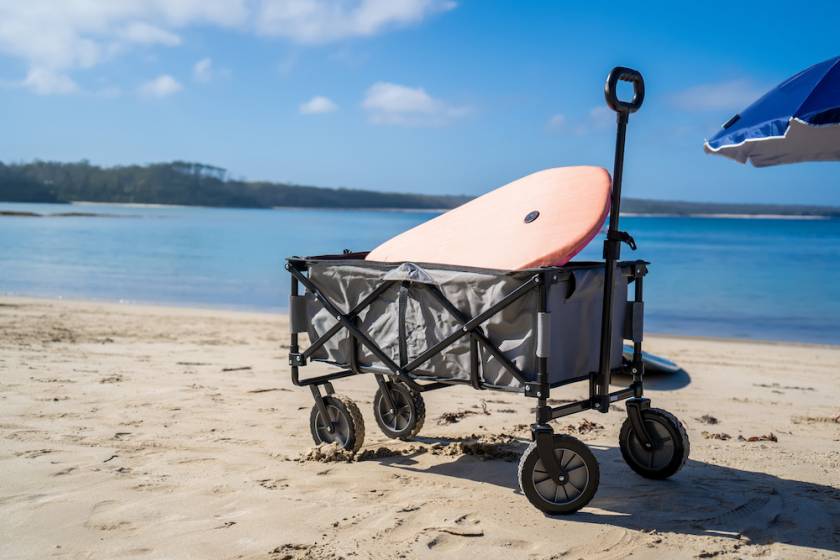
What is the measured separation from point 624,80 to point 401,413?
2.67 m

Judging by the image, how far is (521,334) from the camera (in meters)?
4.04

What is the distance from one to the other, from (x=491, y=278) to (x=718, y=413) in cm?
335

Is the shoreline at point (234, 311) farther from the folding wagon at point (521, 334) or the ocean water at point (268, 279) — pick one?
the folding wagon at point (521, 334)

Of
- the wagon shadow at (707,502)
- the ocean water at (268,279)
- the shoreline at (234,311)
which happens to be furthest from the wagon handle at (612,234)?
the ocean water at (268,279)

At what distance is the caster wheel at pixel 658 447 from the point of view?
15.0ft

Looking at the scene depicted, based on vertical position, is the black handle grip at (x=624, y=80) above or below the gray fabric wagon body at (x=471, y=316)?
above

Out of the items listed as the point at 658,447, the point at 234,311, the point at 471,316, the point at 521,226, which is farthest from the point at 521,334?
the point at 234,311

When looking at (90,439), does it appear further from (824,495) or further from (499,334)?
(824,495)

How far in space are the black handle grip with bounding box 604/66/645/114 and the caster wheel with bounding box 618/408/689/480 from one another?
67.6 inches

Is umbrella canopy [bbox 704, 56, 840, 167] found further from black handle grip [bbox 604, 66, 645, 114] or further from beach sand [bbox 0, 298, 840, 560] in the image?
beach sand [bbox 0, 298, 840, 560]

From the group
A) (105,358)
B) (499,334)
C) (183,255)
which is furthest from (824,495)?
(183,255)

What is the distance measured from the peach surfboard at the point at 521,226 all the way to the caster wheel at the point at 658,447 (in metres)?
1.29

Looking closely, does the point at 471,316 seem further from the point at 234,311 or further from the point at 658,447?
the point at 234,311

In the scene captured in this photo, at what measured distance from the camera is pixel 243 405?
6.36 meters
